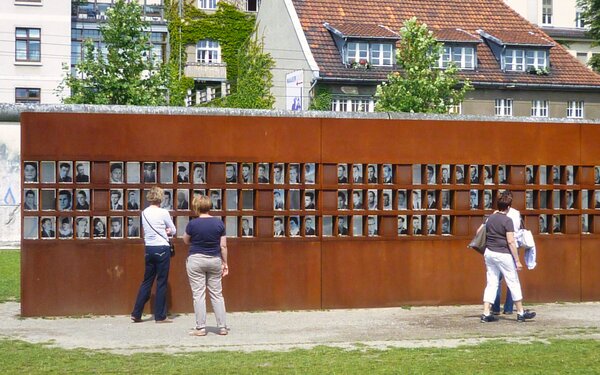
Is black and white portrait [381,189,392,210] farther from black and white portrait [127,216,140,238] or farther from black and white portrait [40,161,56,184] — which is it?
black and white portrait [40,161,56,184]

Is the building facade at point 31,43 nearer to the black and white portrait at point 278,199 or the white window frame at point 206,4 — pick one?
the white window frame at point 206,4

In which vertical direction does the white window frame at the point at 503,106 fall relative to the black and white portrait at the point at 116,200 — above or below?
above

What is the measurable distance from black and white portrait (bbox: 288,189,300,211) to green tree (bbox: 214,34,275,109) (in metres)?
33.4

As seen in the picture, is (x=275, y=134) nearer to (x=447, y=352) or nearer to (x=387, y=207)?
(x=387, y=207)

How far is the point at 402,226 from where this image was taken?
55.7 feet

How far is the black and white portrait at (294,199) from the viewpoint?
1641 cm

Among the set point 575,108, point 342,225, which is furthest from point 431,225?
point 575,108

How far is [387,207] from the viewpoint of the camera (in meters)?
16.9

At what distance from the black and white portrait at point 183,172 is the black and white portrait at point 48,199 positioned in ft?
5.67

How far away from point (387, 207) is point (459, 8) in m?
45.1

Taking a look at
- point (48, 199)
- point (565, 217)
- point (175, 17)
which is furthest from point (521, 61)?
point (48, 199)

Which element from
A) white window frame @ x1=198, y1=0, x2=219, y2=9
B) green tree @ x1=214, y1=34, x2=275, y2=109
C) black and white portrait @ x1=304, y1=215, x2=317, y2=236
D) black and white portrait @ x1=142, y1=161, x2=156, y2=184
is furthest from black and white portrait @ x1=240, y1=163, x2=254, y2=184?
white window frame @ x1=198, y1=0, x2=219, y2=9

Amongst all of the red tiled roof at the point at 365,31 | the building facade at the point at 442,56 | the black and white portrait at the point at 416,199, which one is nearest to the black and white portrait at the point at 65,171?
the black and white portrait at the point at 416,199

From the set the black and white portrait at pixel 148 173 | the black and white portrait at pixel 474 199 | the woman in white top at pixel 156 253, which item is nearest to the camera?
the woman in white top at pixel 156 253
